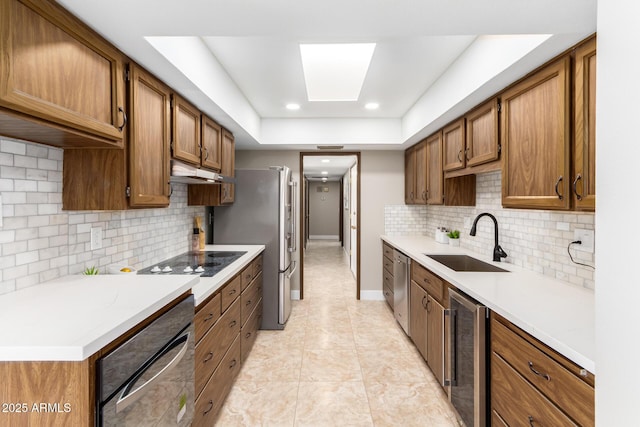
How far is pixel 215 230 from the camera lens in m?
3.51

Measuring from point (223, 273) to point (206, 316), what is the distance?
378 millimetres

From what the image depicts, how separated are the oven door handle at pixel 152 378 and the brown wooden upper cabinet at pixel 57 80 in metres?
0.92

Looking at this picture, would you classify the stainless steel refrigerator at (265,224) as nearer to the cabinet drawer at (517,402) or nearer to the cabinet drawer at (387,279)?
the cabinet drawer at (387,279)

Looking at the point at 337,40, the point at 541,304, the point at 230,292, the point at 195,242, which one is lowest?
the point at 230,292

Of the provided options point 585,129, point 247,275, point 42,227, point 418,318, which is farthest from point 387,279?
point 42,227

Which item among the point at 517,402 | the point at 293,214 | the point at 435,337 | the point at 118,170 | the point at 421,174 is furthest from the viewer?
the point at 293,214

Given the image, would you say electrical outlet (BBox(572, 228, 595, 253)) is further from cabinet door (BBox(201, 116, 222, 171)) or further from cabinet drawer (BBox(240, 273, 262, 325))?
cabinet door (BBox(201, 116, 222, 171))

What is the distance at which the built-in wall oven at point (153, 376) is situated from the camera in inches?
37.2

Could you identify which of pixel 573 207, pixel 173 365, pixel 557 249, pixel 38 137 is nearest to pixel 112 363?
pixel 173 365

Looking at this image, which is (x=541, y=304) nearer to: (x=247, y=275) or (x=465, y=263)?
(x=465, y=263)

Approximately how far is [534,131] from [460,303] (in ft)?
3.42

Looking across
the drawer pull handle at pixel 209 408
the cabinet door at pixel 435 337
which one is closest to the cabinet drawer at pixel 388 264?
the cabinet door at pixel 435 337

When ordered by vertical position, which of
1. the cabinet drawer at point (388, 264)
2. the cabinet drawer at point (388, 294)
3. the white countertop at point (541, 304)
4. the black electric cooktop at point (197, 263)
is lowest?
the cabinet drawer at point (388, 294)

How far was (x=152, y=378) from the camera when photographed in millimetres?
1150
